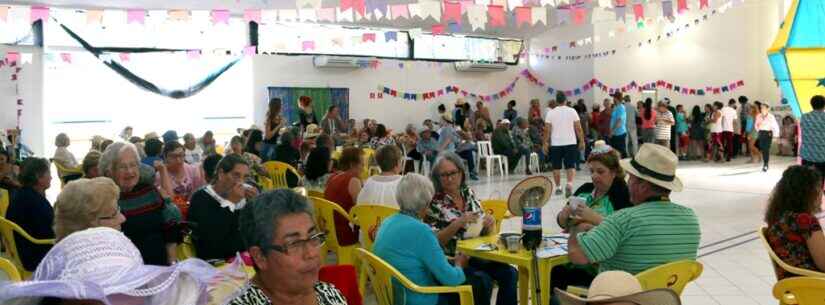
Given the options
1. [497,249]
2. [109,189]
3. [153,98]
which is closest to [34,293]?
[109,189]

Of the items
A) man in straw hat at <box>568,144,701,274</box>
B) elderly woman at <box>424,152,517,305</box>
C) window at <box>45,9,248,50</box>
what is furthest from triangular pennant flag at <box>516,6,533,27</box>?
man in straw hat at <box>568,144,701,274</box>

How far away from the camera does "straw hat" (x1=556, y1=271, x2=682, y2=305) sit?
6.23 feet

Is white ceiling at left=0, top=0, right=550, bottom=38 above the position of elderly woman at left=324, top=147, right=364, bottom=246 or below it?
above

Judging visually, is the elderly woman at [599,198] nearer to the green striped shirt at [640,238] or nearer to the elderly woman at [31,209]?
the green striped shirt at [640,238]

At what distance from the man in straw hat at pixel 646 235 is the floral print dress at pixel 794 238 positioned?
1.86ft

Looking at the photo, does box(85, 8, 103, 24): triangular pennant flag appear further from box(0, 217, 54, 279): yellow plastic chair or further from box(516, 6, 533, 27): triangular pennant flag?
box(0, 217, 54, 279): yellow plastic chair

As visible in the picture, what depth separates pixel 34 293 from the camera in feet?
5.16

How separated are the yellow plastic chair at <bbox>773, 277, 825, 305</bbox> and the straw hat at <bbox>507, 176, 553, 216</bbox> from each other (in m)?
1.32

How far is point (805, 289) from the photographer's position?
2.49 meters

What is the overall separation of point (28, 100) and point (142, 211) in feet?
29.5

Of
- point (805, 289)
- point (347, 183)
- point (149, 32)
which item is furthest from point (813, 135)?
point (149, 32)

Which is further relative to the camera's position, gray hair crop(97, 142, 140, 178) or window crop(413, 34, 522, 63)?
window crop(413, 34, 522, 63)

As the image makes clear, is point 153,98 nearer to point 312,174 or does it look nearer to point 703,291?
point 312,174

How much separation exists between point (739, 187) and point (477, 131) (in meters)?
4.89
